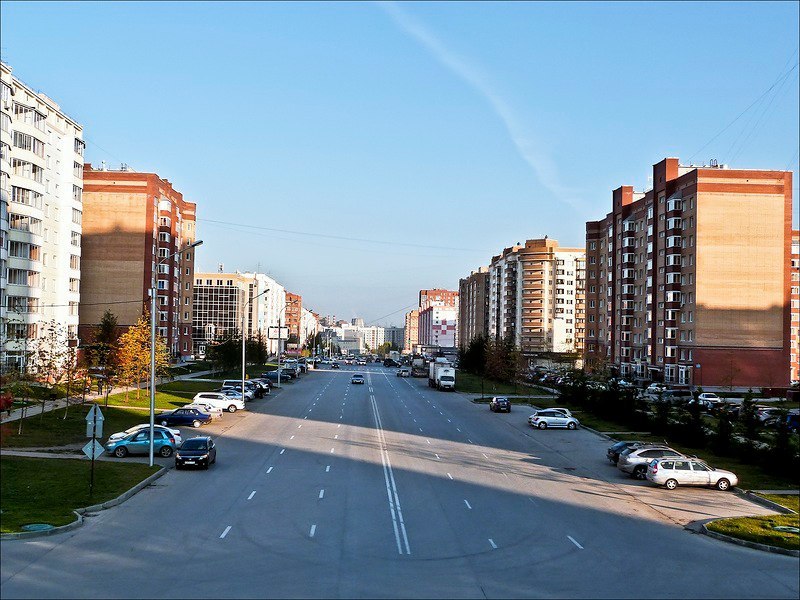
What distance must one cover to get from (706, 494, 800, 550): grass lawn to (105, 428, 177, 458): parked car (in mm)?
22712

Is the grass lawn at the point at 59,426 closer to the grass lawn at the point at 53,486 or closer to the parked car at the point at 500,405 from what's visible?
the grass lawn at the point at 53,486

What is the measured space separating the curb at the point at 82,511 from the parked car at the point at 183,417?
53.0ft

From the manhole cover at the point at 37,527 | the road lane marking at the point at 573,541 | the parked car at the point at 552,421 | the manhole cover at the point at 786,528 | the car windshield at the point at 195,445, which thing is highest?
the car windshield at the point at 195,445

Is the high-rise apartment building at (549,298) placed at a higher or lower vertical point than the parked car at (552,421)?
higher

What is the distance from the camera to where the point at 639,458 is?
3306cm

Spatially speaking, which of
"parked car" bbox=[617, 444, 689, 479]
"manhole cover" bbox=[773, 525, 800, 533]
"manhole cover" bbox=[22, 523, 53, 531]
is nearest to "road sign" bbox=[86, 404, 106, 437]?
"manhole cover" bbox=[22, 523, 53, 531]

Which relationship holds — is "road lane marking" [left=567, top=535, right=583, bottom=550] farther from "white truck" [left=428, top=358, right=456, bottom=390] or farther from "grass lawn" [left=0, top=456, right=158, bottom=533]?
"white truck" [left=428, top=358, right=456, bottom=390]

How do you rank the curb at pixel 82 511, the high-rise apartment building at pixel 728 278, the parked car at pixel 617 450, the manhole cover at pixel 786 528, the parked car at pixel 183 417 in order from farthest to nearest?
the high-rise apartment building at pixel 728 278 < the parked car at pixel 183 417 < the parked car at pixel 617 450 < the manhole cover at pixel 786 528 < the curb at pixel 82 511

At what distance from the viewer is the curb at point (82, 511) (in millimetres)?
19344

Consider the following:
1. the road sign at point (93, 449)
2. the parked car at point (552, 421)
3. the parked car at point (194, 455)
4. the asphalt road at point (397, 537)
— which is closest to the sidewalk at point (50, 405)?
the parked car at point (194, 455)

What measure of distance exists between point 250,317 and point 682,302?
130 m

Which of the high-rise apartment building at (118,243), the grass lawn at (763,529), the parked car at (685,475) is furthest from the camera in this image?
the high-rise apartment building at (118,243)

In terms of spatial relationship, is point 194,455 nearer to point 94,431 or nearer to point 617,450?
point 94,431

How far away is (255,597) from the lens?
14.7 meters
